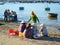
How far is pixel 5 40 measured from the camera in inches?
713

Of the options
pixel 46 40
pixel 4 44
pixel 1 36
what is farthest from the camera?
pixel 1 36

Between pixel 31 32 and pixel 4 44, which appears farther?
pixel 31 32

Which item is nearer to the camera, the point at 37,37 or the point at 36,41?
the point at 36,41

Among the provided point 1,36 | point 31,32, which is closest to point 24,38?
point 31,32

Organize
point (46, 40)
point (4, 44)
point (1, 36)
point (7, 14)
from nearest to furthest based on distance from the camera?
point (4, 44), point (46, 40), point (1, 36), point (7, 14)

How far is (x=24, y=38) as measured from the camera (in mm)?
18641

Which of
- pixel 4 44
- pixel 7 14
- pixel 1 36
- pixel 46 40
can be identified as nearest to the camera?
pixel 4 44

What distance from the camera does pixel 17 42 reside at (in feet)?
57.1

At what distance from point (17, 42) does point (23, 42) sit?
400mm

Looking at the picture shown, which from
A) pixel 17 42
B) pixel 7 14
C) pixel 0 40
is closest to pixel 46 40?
pixel 17 42

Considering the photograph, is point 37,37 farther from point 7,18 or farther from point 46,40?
point 7,18

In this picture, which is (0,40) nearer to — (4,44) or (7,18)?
(4,44)

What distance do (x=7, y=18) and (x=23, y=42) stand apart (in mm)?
17313

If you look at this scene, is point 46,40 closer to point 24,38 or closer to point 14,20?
point 24,38
